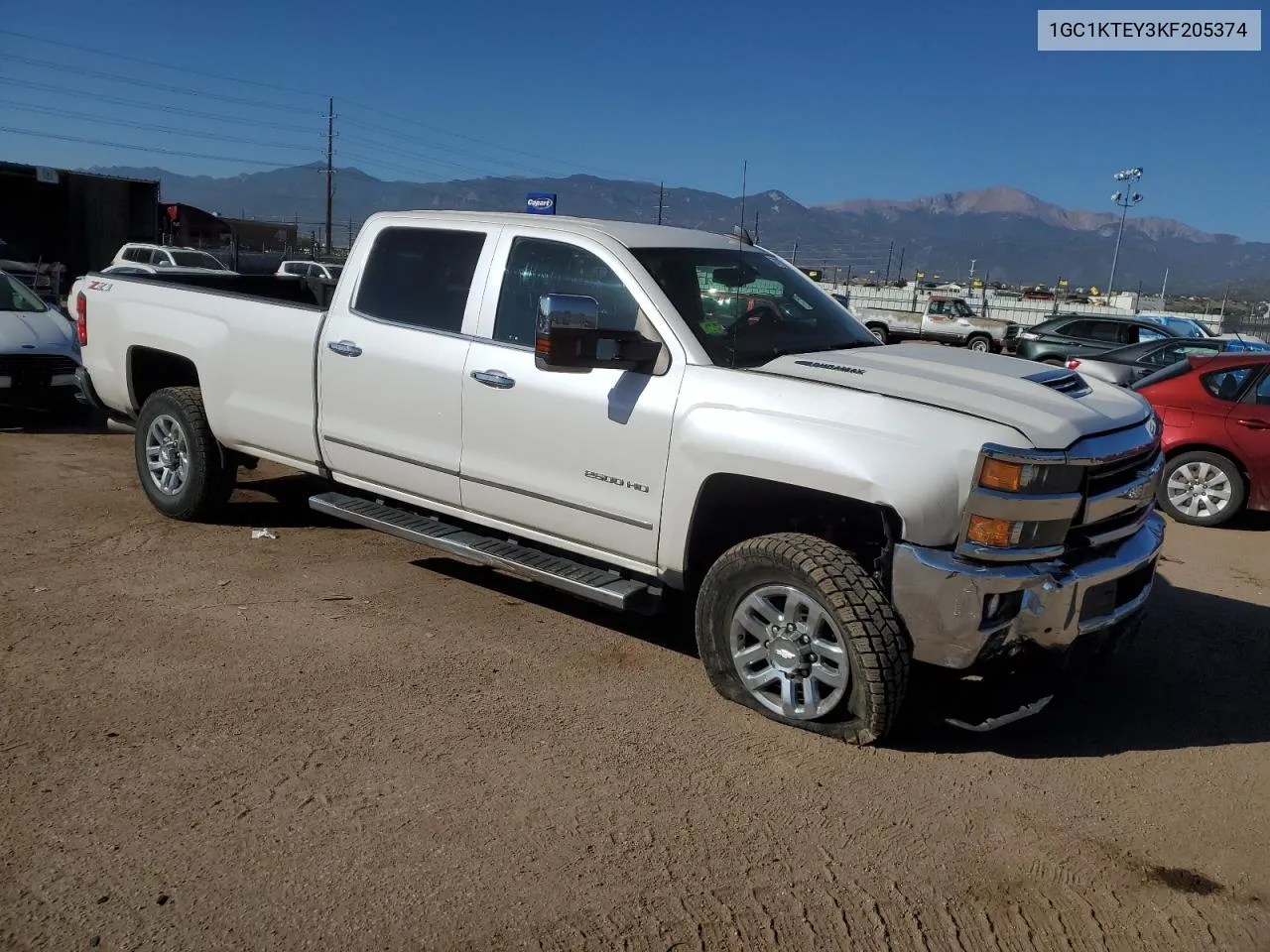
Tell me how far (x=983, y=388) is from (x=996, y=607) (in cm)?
94

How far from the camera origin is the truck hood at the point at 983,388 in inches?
150

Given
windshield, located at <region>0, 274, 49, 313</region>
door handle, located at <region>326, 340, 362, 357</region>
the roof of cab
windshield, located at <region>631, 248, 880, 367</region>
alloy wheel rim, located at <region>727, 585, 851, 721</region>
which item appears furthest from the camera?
windshield, located at <region>0, 274, 49, 313</region>

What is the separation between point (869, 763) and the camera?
3.93 metres

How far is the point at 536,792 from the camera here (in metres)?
3.60

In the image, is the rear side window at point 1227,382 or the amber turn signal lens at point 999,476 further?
the rear side window at point 1227,382

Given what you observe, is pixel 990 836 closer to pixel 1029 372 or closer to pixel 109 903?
pixel 1029 372

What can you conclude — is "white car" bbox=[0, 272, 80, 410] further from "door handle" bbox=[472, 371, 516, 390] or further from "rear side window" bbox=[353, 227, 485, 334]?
"door handle" bbox=[472, 371, 516, 390]

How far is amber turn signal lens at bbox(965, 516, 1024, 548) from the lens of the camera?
12.0ft

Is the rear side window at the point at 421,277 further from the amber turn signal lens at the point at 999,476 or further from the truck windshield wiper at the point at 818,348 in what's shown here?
the amber turn signal lens at the point at 999,476

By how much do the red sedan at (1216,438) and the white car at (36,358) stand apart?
381 inches

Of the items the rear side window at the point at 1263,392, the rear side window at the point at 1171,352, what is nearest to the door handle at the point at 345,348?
the rear side window at the point at 1263,392

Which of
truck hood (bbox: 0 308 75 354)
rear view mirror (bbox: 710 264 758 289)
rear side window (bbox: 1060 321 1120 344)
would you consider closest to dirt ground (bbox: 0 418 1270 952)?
rear view mirror (bbox: 710 264 758 289)


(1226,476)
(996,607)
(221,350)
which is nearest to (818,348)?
(996,607)

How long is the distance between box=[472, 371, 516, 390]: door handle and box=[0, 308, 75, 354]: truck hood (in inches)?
264
